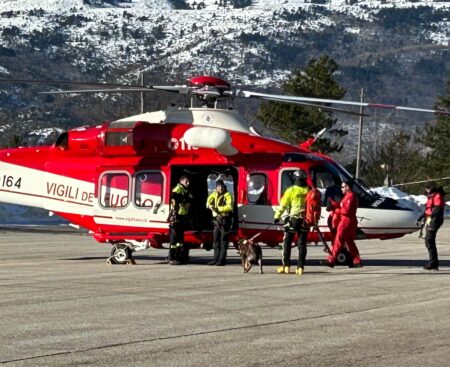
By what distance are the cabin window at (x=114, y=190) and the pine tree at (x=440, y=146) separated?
61.1m

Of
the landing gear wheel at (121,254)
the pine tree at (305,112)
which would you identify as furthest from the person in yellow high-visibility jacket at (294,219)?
the pine tree at (305,112)

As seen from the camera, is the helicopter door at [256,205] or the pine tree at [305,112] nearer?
the helicopter door at [256,205]

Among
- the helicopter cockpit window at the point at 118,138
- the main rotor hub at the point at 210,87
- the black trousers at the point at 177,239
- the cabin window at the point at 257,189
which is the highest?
the main rotor hub at the point at 210,87

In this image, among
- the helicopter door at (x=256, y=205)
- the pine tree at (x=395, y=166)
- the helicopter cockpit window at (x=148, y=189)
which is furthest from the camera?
the pine tree at (x=395, y=166)

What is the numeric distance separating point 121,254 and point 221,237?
2.06 metres

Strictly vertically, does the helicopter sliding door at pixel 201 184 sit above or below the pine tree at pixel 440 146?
below

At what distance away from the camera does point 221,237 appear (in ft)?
76.4

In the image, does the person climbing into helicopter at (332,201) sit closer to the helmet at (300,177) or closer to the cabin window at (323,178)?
the cabin window at (323,178)

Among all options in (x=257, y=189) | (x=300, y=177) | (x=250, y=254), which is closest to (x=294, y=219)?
(x=300, y=177)

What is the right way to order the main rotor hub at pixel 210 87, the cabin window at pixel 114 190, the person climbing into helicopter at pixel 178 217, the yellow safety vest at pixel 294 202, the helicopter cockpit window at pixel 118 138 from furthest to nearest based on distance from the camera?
the cabin window at pixel 114 190, the helicopter cockpit window at pixel 118 138, the person climbing into helicopter at pixel 178 217, the main rotor hub at pixel 210 87, the yellow safety vest at pixel 294 202

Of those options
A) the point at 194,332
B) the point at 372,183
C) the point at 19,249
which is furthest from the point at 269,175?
the point at 372,183

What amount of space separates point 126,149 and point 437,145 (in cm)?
6560

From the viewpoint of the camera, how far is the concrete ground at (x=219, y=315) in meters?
11.8

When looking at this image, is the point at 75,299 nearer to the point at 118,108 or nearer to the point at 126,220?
the point at 126,220
